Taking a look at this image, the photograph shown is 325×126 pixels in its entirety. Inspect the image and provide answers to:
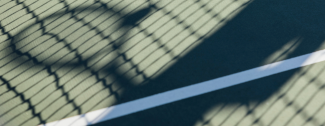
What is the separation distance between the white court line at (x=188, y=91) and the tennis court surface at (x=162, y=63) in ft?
0.04

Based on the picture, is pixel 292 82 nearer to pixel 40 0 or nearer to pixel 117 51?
pixel 117 51

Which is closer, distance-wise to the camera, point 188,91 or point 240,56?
point 188,91

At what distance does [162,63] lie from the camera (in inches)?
148

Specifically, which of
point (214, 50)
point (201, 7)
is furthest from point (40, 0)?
point (214, 50)

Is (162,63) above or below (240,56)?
above

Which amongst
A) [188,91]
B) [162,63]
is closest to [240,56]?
[188,91]

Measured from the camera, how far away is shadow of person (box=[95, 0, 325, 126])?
3459 mm

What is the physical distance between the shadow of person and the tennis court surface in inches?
0.5

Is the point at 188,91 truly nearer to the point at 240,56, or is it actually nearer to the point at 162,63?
A: the point at 162,63

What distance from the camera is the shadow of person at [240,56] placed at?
3.46m

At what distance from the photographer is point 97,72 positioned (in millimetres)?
3719

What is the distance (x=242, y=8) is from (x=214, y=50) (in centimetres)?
84

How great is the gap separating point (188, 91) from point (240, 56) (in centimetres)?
83

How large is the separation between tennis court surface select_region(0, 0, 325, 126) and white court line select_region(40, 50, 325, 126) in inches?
0.5
